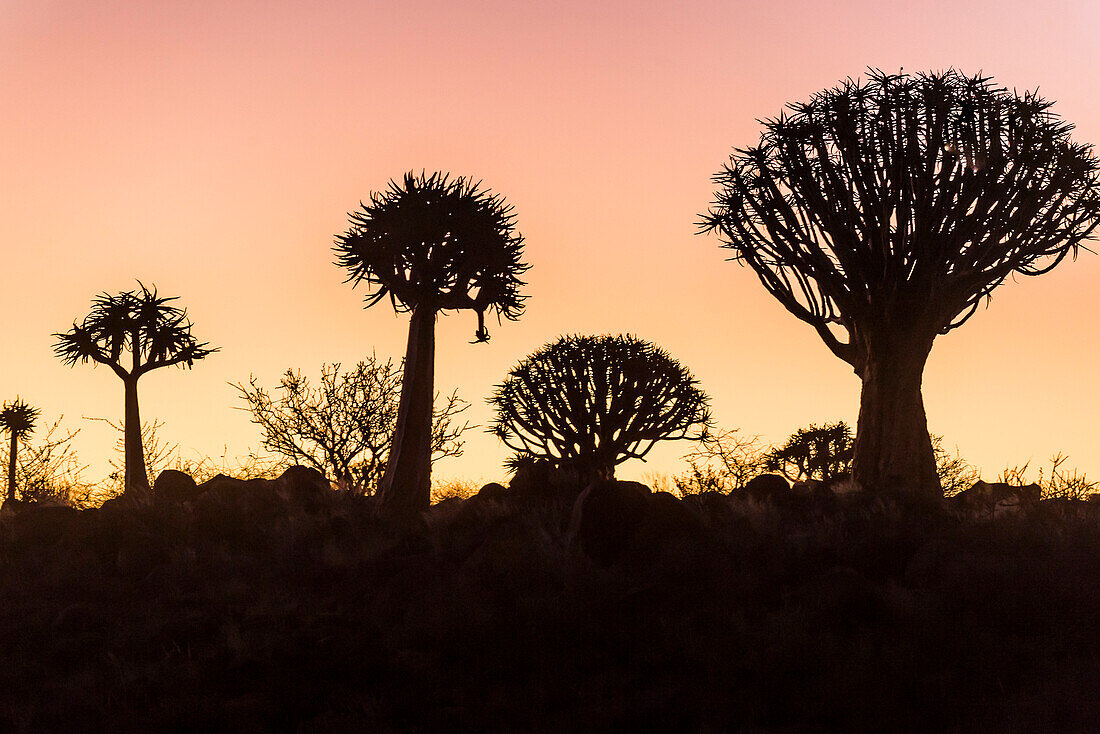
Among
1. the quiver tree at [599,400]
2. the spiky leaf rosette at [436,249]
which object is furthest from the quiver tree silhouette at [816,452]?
the spiky leaf rosette at [436,249]

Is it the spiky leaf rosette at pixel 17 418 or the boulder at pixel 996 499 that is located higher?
the spiky leaf rosette at pixel 17 418

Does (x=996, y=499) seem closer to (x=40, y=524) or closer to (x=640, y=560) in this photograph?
(x=640, y=560)

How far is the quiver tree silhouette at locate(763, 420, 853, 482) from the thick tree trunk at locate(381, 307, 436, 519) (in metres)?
17.8

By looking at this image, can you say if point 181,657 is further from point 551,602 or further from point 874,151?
point 874,151

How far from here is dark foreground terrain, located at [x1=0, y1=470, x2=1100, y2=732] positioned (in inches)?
388

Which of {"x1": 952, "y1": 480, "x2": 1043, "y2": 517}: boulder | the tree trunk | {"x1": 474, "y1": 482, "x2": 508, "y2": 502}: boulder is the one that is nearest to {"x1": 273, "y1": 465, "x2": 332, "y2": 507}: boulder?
{"x1": 474, "y1": 482, "x2": 508, "y2": 502}: boulder

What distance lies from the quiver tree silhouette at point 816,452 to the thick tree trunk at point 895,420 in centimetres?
1640

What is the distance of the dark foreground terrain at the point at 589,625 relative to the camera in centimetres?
987

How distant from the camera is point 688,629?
36.2ft

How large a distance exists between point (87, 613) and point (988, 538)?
11246 millimetres

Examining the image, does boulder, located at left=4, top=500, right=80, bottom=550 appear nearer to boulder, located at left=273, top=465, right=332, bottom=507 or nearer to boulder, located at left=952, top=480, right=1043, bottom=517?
boulder, located at left=273, top=465, right=332, bottom=507

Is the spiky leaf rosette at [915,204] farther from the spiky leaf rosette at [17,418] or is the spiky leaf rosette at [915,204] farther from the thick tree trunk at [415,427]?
the spiky leaf rosette at [17,418]

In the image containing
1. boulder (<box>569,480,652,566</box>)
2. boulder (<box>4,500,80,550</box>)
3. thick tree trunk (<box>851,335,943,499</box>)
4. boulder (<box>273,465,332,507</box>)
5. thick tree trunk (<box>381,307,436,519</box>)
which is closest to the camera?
boulder (<box>569,480,652,566</box>)

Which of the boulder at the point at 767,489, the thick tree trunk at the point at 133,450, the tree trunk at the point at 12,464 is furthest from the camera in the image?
the tree trunk at the point at 12,464
